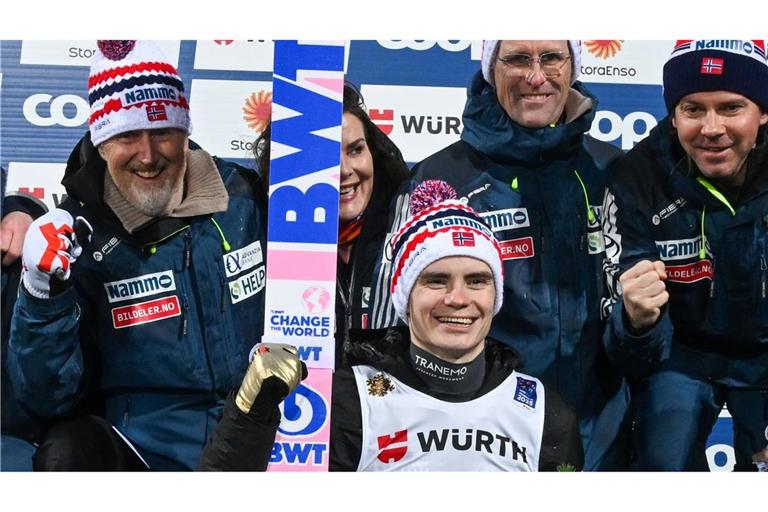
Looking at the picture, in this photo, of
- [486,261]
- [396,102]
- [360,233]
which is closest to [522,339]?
[486,261]

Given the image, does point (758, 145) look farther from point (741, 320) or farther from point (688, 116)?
point (741, 320)

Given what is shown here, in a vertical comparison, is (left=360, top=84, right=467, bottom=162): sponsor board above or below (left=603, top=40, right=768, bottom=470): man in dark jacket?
above

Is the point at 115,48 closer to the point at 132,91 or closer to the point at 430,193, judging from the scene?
the point at 132,91

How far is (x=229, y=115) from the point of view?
5.30m

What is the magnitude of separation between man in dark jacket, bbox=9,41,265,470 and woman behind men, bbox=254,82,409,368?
37 centimetres

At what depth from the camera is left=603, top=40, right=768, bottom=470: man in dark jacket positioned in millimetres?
5230

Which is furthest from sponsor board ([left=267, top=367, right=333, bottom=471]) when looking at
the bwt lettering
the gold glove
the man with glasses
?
the man with glasses

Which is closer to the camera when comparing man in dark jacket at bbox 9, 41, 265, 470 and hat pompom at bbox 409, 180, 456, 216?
man in dark jacket at bbox 9, 41, 265, 470

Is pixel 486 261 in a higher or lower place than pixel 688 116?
lower

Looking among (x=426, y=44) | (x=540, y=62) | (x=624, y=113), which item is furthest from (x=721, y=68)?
(x=426, y=44)

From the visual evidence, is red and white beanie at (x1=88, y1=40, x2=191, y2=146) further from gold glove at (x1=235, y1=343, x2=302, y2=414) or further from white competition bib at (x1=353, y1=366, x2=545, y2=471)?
white competition bib at (x1=353, y1=366, x2=545, y2=471)

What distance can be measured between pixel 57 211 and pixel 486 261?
1.98 meters

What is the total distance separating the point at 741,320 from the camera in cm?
524

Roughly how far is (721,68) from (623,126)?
1.67ft
